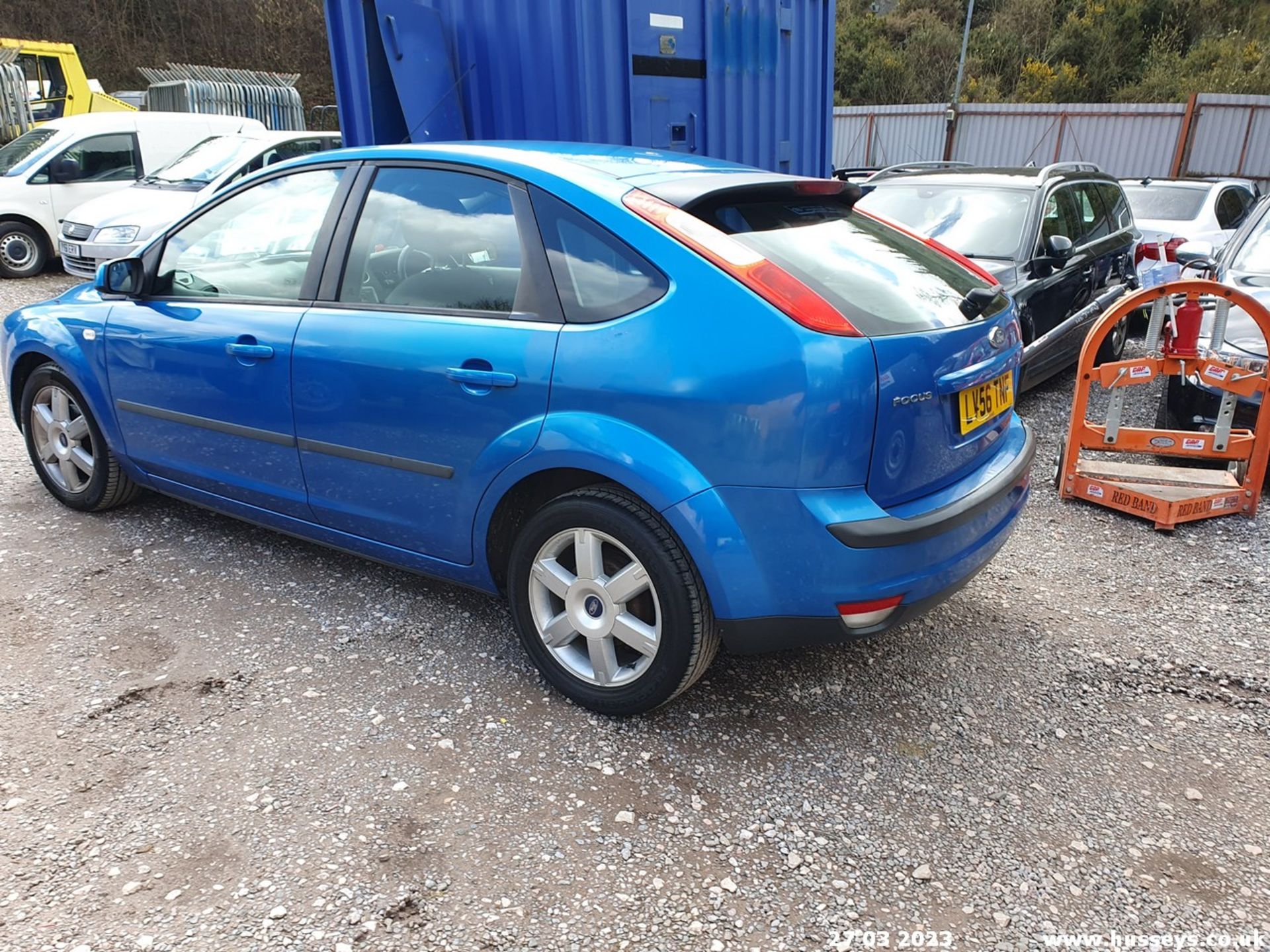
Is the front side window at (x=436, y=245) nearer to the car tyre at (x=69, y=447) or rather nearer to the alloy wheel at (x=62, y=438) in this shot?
the car tyre at (x=69, y=447)

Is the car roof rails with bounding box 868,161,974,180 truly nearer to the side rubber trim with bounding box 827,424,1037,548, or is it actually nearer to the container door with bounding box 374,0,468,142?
the container door with bounding box 374,0,468,142

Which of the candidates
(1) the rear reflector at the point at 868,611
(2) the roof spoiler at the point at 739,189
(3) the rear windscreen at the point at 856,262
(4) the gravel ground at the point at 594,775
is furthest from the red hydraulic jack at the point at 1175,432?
(1) the rear reflector at the point at 868,611

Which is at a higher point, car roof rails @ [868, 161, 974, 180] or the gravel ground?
car roof rails @ [868, 161, 974, 180]

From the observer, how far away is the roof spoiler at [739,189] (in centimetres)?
275

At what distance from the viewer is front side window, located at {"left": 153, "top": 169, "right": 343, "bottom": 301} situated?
11.3ft

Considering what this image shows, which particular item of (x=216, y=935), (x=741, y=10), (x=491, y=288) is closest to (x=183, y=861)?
(x=216, y=935)

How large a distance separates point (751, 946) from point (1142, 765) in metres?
1.38

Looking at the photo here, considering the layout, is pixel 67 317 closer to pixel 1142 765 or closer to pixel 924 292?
pixel 924 292

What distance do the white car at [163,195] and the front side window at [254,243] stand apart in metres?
6.09

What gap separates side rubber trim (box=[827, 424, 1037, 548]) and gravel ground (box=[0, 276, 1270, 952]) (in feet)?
2.29

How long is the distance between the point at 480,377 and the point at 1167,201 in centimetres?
1027

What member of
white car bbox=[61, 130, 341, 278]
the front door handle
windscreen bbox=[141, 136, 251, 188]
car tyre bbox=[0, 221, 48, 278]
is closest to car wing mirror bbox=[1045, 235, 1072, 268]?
the front door handle

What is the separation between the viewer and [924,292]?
9.17 feet

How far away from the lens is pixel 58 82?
17.3m
